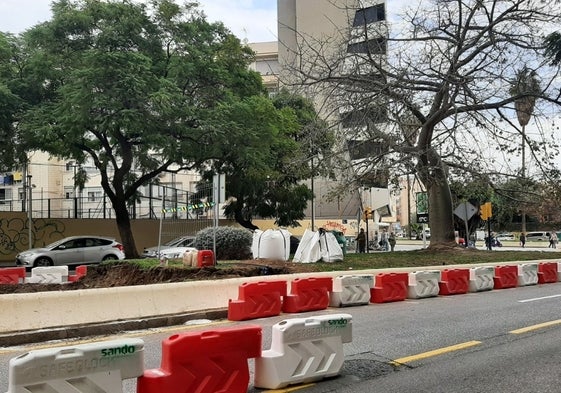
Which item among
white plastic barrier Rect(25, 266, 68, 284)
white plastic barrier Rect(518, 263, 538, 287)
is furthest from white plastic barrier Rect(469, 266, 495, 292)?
white plastic barrier Rect(25, 266, 68, 284)

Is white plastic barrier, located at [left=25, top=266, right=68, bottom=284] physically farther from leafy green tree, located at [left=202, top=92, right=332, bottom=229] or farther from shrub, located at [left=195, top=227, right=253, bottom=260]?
leafy green tree, located at [left=202, top=92, right=332, bottom=229]

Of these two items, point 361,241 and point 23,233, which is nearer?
point 23,233

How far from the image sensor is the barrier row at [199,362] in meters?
4.11

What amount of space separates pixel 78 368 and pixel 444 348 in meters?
4.87

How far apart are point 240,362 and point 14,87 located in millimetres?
21060

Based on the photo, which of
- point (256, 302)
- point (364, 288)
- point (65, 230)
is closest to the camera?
point (256, 302)

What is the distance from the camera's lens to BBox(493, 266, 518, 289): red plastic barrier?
49.5ft

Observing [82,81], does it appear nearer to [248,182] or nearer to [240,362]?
[248,182]

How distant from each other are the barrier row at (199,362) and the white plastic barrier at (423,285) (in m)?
7.38

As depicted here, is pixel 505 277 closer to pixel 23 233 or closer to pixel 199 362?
pixel 199 362

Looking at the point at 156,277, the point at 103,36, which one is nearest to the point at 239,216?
the point at 103,36

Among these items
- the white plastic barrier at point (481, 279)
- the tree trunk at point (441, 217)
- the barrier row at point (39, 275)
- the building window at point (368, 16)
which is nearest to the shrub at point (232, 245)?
the barrier row at point (39, 275)

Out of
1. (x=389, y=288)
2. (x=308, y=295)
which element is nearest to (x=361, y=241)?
(x=389, y=288)

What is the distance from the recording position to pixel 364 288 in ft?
39.5
